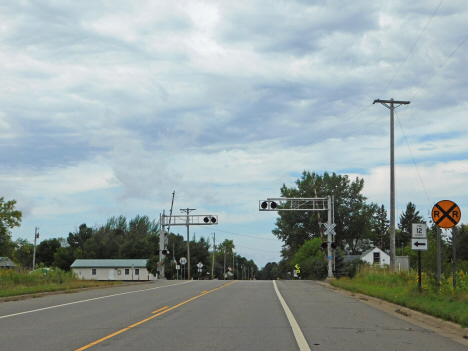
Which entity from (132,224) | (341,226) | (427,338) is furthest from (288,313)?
(132,224)

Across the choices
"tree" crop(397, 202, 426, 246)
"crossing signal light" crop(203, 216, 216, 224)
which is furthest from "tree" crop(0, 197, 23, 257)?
"tree" crop(397, 202, 426, 246)

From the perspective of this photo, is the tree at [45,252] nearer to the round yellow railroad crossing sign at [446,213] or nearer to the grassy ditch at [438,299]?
the grassy ditch at [438,299]

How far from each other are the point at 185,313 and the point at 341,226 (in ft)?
259

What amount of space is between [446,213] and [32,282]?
2140 cm

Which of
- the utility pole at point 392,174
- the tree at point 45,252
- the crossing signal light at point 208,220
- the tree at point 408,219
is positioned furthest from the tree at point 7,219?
the tree at point 408,219

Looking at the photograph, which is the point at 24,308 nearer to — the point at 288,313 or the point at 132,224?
the point at 288,313

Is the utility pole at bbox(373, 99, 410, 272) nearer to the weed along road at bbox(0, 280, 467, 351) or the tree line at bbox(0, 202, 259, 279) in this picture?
the weed along road at bbox(0, 280, 467, 351)

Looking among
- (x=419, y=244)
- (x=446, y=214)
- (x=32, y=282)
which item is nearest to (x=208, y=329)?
(x=446, y=214)

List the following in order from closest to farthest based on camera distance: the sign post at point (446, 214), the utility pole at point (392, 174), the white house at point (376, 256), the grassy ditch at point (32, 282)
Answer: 1. the sign post at point (446, 214)
2. the grassy ditch at point (32, 282)
3. the utility pole at point (392, 174)
4. the white house at point (376, 256)

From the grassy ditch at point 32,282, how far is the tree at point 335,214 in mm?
58877

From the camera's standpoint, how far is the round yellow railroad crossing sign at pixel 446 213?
1653 centimetres

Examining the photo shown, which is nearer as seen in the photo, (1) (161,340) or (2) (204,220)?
(1) (161,340)

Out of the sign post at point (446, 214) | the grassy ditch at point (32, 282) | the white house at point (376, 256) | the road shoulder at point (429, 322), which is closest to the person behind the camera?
the road shoulder at point (429, 322)

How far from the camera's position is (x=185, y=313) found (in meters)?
15.6
